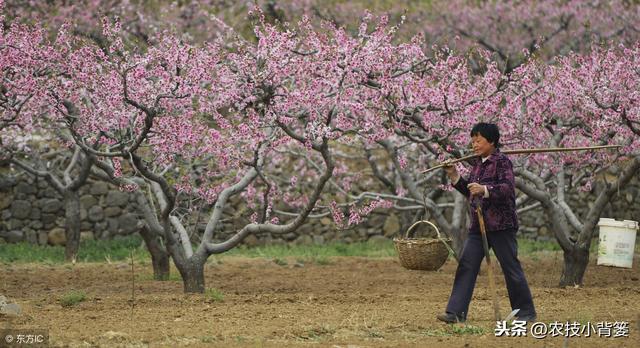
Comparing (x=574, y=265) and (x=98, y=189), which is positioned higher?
(x=98, y=189)

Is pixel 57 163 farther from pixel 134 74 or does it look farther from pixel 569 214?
pixel 569 214

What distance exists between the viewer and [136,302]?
32.7 ft

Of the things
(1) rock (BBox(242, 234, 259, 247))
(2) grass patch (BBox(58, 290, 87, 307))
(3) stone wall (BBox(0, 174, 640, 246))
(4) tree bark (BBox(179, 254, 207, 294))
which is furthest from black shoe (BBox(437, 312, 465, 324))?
(1) rock (BBox(242, 234, 259, 247))

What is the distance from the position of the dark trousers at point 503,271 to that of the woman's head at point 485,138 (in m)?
0.74

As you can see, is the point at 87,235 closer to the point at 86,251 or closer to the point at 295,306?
the point at 86,251

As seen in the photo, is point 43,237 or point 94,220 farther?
point 94,220

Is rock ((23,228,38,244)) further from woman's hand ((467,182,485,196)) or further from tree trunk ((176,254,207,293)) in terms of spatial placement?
woman's hand ((467,182,485,196))

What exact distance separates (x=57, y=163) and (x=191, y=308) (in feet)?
32.8

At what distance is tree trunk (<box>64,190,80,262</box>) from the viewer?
15.5 metres

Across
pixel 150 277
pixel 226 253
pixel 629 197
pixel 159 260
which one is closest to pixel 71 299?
pixel 159 260

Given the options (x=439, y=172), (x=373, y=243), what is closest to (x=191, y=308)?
(x=439, y=172)

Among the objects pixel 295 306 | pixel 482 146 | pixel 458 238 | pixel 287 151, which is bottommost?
pixel 295 306

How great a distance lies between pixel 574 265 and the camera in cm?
1207

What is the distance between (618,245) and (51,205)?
11.0m
